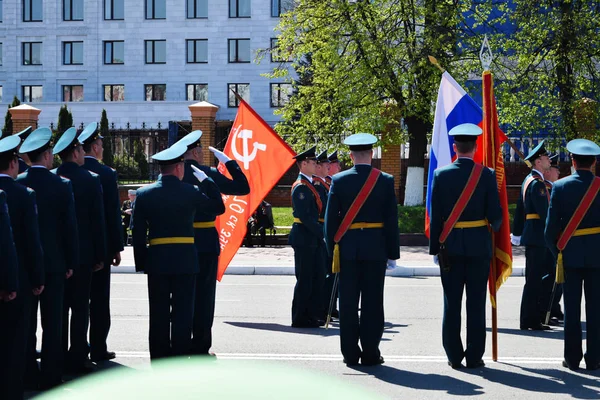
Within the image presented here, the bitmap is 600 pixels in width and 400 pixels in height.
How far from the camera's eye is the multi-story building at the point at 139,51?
56062mm

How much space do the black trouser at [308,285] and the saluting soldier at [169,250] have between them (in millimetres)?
3225

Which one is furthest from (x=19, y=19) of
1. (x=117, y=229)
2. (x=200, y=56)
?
(x=117, y=229)

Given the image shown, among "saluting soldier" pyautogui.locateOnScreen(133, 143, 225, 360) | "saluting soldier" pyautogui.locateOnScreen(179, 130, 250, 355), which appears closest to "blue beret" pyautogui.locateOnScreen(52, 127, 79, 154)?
"saluting soldier" pyautogui.locateOnScreen(133, 143, 225, 360)

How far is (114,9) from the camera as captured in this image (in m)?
57.1

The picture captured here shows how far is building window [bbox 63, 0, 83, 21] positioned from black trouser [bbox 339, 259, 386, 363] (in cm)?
5240

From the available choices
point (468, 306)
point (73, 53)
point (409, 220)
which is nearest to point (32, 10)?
point (73, 53)

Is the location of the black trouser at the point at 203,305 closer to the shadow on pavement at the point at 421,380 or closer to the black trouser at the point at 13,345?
the shadow on pavement at the point at 421,380

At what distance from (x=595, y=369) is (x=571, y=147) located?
1.93 meters

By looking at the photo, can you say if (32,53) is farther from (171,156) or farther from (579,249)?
(579,249)

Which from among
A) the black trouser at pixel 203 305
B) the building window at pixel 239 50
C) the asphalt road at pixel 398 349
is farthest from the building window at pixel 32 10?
the black trouser at pixel 203 305

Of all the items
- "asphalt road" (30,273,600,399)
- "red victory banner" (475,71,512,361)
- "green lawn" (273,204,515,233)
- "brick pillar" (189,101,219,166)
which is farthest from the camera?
"brick pillar" (189,101,219,166)

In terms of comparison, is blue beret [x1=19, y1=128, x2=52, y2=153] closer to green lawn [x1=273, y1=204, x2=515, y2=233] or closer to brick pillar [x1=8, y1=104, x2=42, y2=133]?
green lawn [x1=273, y1=204, x2=515, y2=233]

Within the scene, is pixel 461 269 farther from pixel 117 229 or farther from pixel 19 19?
pixel 19 19

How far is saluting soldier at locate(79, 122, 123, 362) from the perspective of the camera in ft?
27.0
